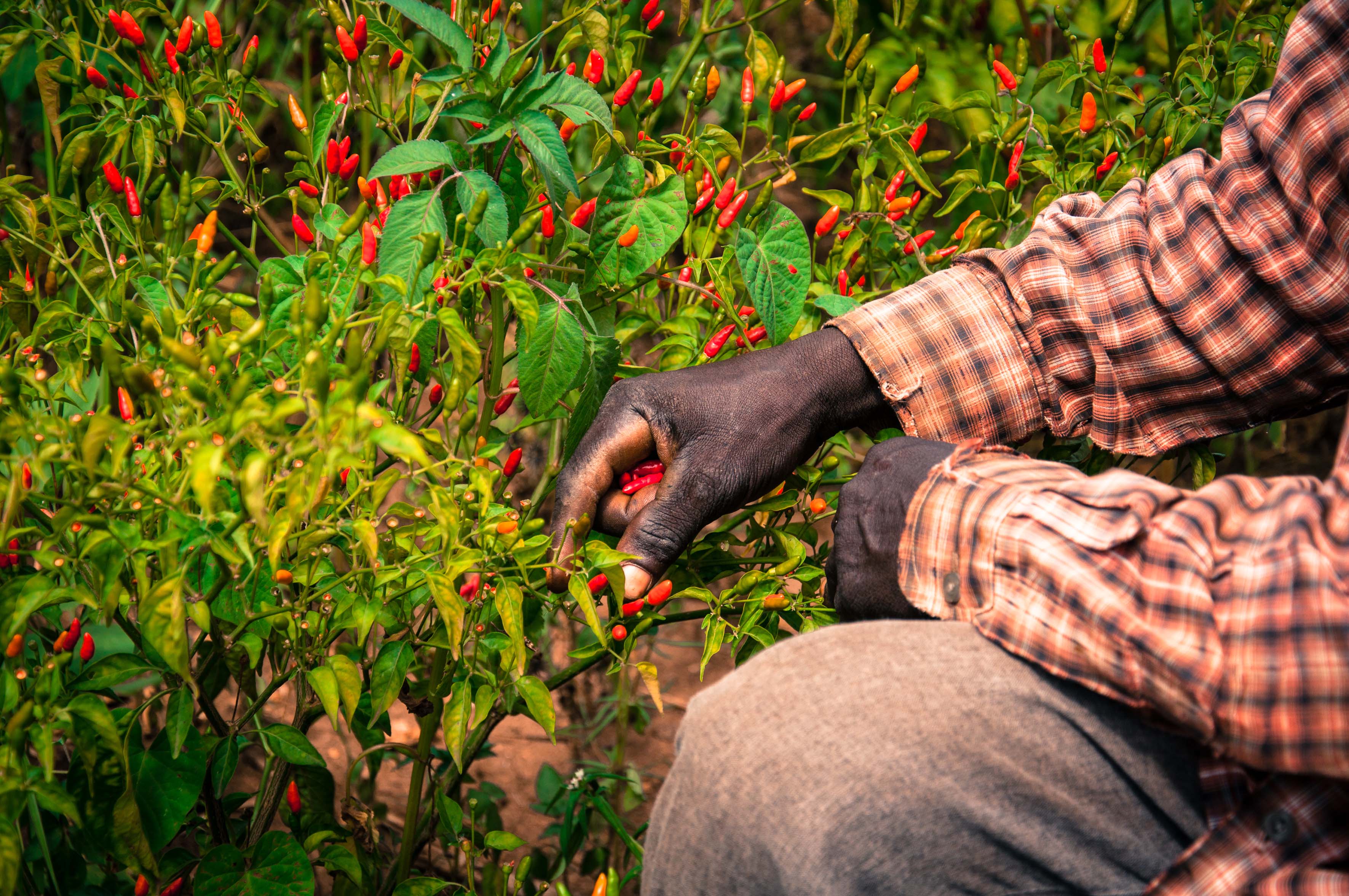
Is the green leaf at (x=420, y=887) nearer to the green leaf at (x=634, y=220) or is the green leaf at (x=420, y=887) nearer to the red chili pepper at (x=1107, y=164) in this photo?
the green leaf at (x=634, y=220)

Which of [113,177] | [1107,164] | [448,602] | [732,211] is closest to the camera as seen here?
[448,602]

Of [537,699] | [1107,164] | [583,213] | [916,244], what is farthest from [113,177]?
[1107,164]

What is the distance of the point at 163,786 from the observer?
93cm

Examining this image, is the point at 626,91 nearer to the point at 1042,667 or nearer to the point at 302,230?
the point at 302,230

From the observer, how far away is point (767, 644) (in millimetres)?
1045

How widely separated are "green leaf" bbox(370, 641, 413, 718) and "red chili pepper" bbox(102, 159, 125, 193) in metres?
0.56

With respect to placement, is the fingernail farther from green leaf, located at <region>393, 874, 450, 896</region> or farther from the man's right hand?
green leaf, located at <region>393, 874, 450, 896</region>

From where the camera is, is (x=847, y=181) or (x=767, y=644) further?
(x=847, y=181)

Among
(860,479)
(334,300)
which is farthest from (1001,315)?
(334,300)

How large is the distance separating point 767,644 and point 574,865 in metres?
0.93

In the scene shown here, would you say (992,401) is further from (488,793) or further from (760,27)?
(760,27)

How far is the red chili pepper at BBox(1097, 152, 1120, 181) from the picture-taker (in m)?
1.33

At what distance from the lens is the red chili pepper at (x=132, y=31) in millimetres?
1012

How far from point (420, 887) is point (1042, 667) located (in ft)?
2.39
